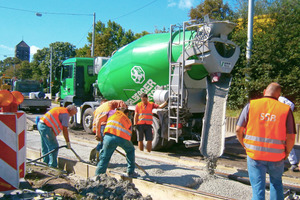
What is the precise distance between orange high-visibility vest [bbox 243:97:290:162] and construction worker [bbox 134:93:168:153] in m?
3.91

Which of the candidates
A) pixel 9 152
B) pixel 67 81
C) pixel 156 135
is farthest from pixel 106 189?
pixel 67 81

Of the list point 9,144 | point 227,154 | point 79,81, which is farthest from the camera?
point 79,81

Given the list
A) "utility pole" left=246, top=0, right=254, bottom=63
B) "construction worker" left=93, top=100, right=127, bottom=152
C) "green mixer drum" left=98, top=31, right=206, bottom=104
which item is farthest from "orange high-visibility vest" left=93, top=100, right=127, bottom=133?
"utility pole" left=246, top=0, right=254, bottom=63

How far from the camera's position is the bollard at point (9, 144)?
3.39 meters

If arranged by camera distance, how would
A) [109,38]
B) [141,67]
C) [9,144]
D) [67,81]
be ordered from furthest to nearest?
[109,38]
[67,81]
[141,67]
[9,144]

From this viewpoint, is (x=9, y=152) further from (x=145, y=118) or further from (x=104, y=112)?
(x=145, y=118)

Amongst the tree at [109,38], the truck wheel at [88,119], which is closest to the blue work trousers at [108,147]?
the truck wheel at [88,119]

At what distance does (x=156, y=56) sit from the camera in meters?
7.19

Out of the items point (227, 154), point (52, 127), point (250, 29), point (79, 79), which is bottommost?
point (227, 154)

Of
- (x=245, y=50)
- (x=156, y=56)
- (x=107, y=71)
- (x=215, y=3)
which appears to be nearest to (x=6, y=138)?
(x=156, y=56)

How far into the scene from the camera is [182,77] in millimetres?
6480

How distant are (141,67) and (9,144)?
15.2 ft

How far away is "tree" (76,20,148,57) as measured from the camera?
30.2 m

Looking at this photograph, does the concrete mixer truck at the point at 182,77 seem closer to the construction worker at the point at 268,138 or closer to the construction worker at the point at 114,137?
the construction worker at the point at 114,137
